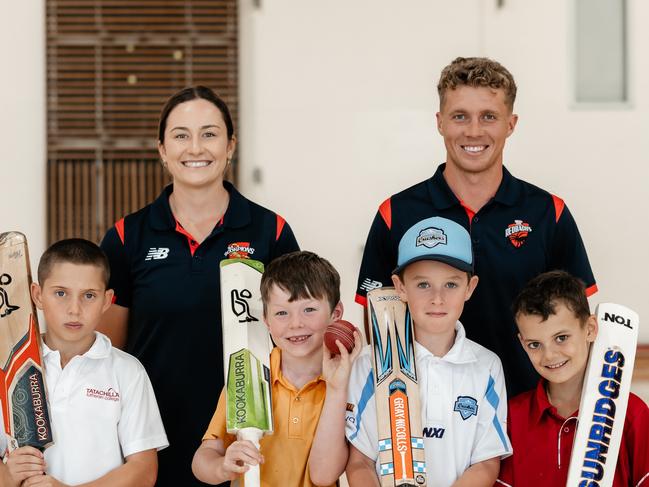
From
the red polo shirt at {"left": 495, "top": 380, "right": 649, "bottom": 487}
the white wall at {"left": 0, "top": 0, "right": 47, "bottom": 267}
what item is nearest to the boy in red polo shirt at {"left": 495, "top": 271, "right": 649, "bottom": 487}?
the red polo shirt at {"left": 495, "top": 380, "right": 649, "bottom": 487}

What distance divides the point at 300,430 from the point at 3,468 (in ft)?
2.32

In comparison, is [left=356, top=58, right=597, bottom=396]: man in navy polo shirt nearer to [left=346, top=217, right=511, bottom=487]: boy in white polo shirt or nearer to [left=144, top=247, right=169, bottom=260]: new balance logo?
[left=346, top=217, right=511, bottom=487]: boy in white polo shirt

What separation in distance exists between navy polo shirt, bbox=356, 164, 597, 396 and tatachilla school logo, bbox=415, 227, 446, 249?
0.85 ft

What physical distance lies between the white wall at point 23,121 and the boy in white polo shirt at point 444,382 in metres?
3.83

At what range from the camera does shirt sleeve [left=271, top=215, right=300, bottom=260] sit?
2.57 metres

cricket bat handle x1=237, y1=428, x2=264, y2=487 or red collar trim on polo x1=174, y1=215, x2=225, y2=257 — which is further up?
red collar trim on polo x1=174, y1=215, x2=225, y2=257

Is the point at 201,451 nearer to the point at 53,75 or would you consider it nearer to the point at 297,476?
the point at 297,476

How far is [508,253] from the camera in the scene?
8.21 ft

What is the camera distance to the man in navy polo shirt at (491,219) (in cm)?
251

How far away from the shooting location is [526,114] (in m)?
5.75

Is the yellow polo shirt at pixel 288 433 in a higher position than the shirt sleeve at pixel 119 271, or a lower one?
lower

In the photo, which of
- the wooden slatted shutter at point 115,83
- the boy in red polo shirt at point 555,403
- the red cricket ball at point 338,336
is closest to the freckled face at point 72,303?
the red cricket ball at point 338,336

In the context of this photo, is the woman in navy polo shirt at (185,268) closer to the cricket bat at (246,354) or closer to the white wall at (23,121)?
the cricket bat at (246,354)

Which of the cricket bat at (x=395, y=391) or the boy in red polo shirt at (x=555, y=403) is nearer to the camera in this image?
the cricket bat at (x=395, y=391)
